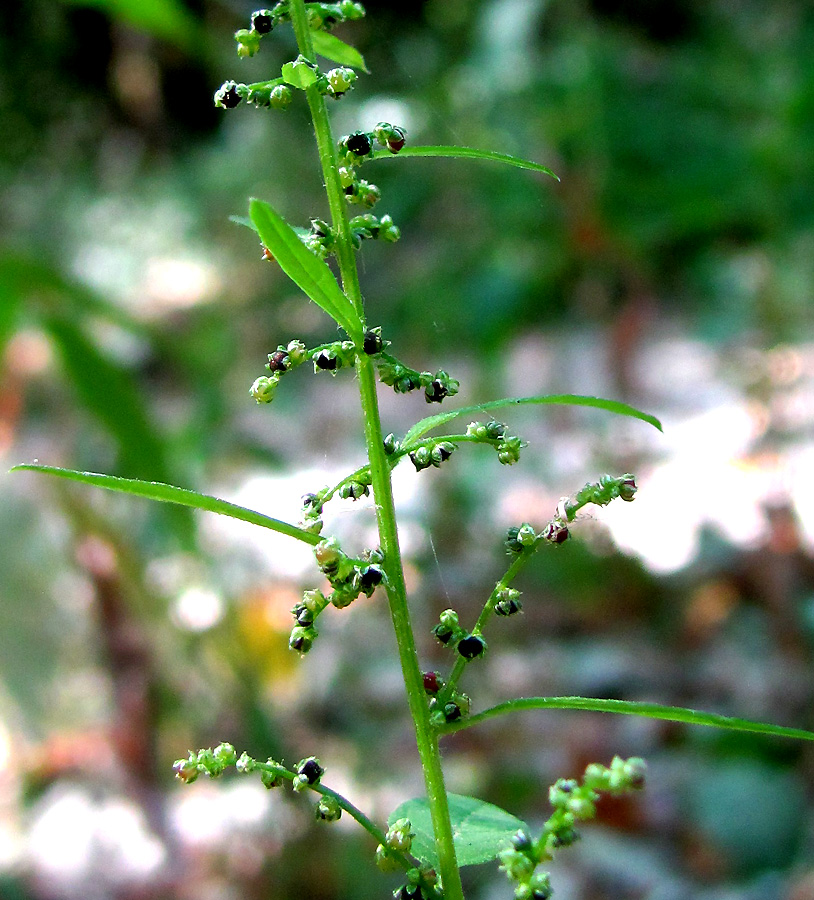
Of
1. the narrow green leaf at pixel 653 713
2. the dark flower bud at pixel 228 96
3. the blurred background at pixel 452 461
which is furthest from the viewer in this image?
the blurred background at pixel 452 461

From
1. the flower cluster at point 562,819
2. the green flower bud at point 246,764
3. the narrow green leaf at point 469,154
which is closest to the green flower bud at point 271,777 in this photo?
the green flower bud at point 246,764

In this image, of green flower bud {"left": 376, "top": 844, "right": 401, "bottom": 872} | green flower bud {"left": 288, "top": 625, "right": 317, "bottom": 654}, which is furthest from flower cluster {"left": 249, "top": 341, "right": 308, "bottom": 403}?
green flower bud {"left": 376, "top": 844, "right": 401, "bottom": 872}

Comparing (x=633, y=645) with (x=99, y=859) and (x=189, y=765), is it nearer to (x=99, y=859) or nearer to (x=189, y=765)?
(x=99, y=859)

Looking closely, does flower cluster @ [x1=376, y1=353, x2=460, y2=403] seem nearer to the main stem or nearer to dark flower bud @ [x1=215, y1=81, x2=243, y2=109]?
the main stem

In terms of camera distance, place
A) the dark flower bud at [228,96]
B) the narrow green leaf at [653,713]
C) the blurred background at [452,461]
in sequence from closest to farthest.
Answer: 1. the narrow green leaf at [653,713]
2. the dark flower bud at [228,96]
3. the blurred background at [452,461]

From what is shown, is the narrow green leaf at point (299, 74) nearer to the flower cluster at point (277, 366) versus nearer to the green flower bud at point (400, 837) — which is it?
the flower cluster at point (277, 366)

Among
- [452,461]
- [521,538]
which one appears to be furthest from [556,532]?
[452,461]
